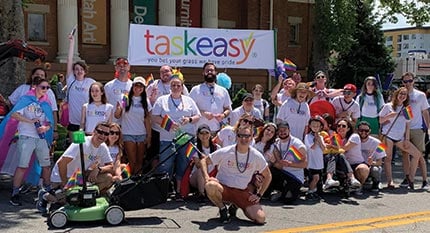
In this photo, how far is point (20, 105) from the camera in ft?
24.9

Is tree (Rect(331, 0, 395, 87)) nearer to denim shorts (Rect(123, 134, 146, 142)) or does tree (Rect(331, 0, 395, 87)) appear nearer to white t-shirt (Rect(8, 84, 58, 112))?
denim shorts (Rect(123, 134, 146, 142))

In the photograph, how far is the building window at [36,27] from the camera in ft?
77.7

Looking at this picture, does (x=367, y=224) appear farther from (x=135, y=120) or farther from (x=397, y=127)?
(x=135, y=120)

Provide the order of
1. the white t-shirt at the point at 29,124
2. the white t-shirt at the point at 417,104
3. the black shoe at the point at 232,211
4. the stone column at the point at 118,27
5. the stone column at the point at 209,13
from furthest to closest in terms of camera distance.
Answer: the stone column at the point at 209,13, the stone column at the point at 118,27, the white t-shirt at the point at 417,104, the white t-shirt at the point at 29,124, the black shoe at the point at 232,211

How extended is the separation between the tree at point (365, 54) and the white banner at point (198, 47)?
20584 millimetres

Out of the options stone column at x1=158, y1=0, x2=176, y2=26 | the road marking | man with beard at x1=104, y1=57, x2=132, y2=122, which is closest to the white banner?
man with beard at x1=104, y1=57, x2=132, y2=122

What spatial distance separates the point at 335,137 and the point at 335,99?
152cm

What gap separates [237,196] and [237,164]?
16.0 inches

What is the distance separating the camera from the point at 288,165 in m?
7.98

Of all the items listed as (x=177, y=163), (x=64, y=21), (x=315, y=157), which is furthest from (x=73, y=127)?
(x=64, y=21)

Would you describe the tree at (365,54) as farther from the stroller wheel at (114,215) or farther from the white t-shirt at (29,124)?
the stroller wheel at (114,215)

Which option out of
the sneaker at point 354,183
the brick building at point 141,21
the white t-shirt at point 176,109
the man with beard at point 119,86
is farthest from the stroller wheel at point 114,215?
the brick building at point 141,21

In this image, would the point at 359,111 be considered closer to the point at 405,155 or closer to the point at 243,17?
the point at 405,155

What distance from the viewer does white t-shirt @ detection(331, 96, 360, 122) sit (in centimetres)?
986
